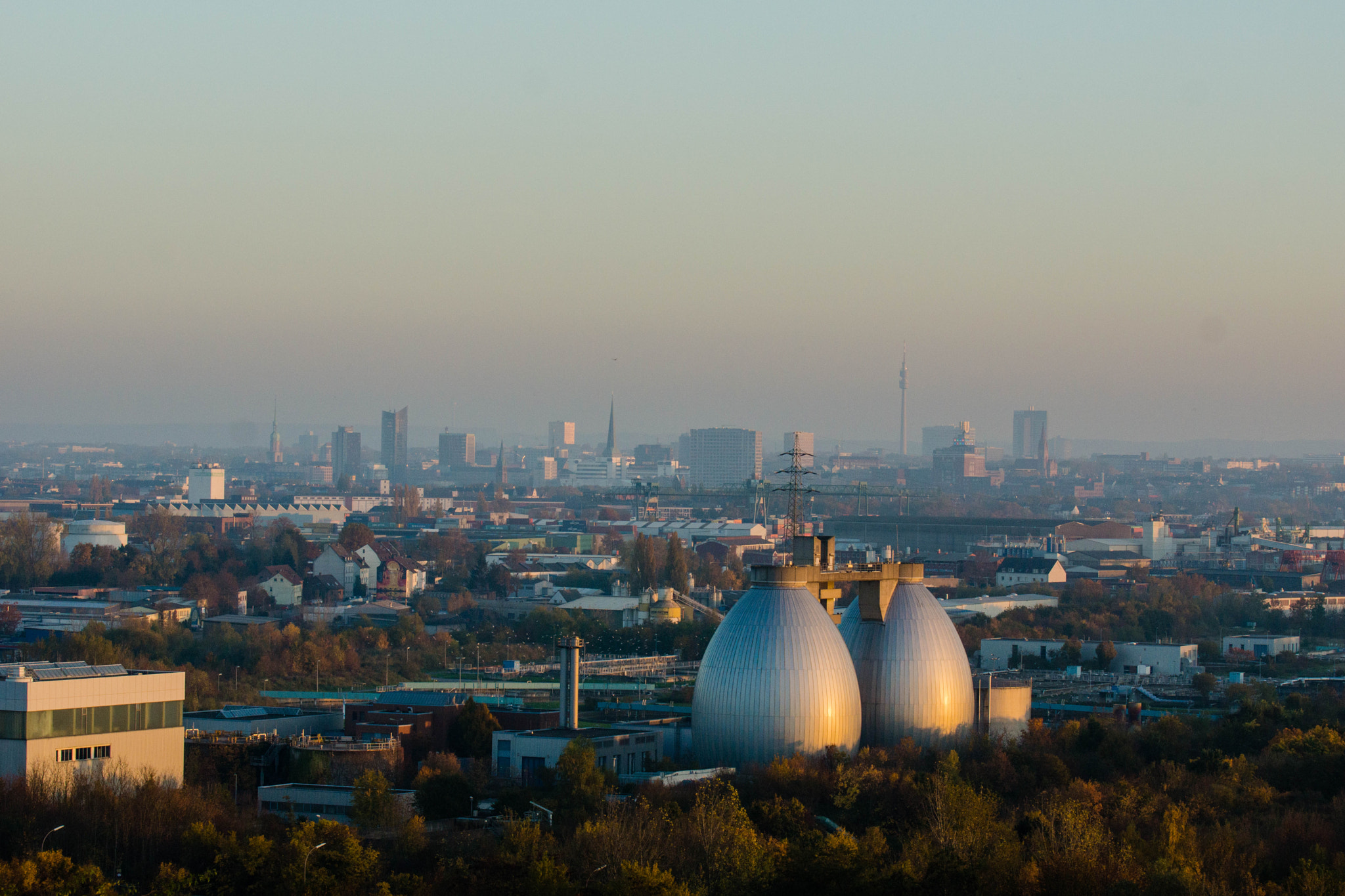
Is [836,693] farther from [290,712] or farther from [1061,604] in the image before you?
[1061,604]

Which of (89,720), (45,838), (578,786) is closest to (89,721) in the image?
(89,720)

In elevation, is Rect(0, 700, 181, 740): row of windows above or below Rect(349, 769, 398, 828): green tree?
above

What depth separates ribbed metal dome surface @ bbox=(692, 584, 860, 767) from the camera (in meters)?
34.5

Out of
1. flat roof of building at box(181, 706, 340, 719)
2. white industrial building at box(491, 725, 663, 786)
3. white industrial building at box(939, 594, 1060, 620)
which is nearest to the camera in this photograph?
white industrial building at box(491, 725, 663, 786)

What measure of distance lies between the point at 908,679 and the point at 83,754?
14.7m

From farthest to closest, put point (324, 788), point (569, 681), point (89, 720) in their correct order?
point (569, 681)
point (324, 788)
point (89, 720)

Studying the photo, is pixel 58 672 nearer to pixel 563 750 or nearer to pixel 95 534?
pixel 563 750

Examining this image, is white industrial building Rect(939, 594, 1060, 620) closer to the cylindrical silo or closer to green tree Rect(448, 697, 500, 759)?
the cylindrical silo

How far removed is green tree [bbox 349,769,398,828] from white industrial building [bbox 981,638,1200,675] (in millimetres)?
31832

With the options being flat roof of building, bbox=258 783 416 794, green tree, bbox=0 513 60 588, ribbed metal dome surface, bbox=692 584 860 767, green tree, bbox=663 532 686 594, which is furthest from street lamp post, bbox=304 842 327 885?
green tree, bbox=0 513 60 588

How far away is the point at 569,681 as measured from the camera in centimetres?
3859

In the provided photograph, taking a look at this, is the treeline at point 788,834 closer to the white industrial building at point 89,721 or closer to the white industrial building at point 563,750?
the white industrial building at point 89,721

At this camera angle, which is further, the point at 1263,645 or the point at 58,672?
the point at 1263,645

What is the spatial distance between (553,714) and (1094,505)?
509 ft
